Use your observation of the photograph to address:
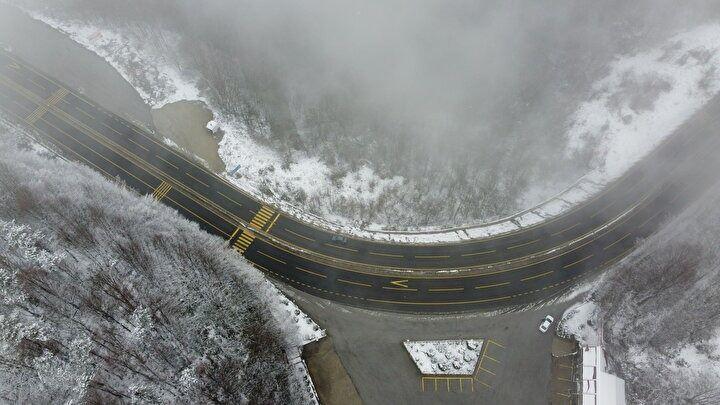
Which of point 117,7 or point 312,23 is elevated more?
point 312,23

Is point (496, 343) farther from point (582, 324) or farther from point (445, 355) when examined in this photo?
point (582, 324)

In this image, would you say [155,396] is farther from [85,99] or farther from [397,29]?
[397,29]

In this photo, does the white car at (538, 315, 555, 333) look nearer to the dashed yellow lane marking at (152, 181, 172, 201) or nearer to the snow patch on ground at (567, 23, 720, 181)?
the snow patch on ground at (567, 23, 720, 181)

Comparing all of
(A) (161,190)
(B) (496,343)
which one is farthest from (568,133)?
(A) (161,190)

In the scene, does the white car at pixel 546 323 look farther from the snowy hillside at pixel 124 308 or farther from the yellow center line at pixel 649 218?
the snowy hillside at pixel 124 308

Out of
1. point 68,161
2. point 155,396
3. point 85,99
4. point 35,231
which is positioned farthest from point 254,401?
point 85,99

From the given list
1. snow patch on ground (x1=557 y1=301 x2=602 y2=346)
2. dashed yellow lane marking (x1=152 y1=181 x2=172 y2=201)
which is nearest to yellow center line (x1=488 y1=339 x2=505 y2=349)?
snow patch on ground (x1=557 y1=301 x2=602 y2=346)
